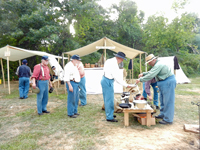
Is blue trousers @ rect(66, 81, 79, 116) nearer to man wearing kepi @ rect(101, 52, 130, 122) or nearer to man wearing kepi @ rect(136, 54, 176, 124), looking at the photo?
man wearing kepi @ rect(101, 52, 130, 122)

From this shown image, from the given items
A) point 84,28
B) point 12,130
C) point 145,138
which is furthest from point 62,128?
point 84,28

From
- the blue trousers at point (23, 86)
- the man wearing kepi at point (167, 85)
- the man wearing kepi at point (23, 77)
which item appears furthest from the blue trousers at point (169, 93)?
the blue trousers at point (23, 86)

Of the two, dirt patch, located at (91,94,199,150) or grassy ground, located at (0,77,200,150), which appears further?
grassy ground, located at (0,77,200,150)

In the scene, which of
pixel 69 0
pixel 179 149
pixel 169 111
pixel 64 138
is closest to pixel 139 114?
pixel 169 111

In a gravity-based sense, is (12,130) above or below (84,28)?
below

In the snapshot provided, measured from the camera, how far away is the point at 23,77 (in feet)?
20.6

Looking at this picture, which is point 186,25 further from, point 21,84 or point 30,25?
point 21,84

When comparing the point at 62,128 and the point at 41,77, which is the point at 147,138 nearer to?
the point at 62,128

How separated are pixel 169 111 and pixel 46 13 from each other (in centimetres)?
1110

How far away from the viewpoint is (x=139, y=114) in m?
3.43

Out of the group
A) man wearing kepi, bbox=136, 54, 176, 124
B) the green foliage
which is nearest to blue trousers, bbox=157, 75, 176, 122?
man wearing kepi, bbox=136, 54, 176, 124

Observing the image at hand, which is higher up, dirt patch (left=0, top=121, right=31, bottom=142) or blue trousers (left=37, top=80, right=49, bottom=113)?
blue trousers (left=37, top=80, right=49, bottom=113)

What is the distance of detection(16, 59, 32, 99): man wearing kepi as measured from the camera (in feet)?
20.2

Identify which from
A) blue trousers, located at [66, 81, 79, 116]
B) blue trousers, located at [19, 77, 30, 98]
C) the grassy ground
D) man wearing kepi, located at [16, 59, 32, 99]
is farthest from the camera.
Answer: blue trousers, located at [19, 77, 30, 98]
